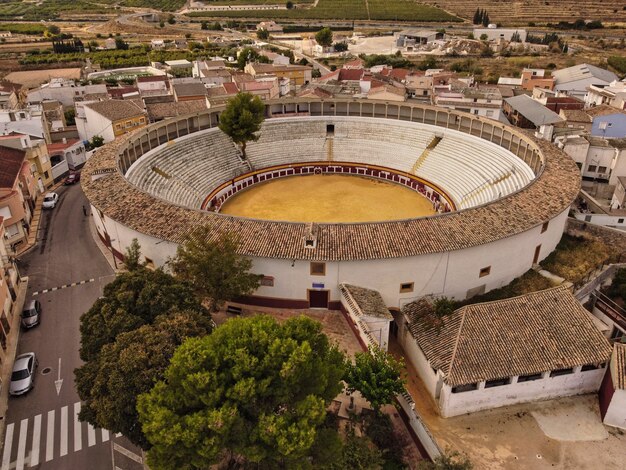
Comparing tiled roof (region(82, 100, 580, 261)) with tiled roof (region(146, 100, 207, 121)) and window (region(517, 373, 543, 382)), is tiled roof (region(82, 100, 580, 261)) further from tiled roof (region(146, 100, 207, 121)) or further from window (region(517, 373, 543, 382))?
tiled roof (region(146, 100, 207, 121))

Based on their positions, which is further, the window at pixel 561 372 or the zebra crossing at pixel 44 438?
the window at pixel 561 372

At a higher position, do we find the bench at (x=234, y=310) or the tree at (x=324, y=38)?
the tree at (x=324, y=38)

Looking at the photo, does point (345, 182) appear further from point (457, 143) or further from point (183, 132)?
point (183, 132)

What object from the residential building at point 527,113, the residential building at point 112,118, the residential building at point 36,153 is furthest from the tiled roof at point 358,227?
the residential building at point 527,113

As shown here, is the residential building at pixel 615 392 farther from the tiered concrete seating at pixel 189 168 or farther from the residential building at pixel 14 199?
the residential building at pixel 14 199

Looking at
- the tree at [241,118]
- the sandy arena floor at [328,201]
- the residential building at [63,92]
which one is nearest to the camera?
the sandy arena floor at [328,201]

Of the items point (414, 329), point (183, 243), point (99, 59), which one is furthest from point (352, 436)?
point (99, 59)
